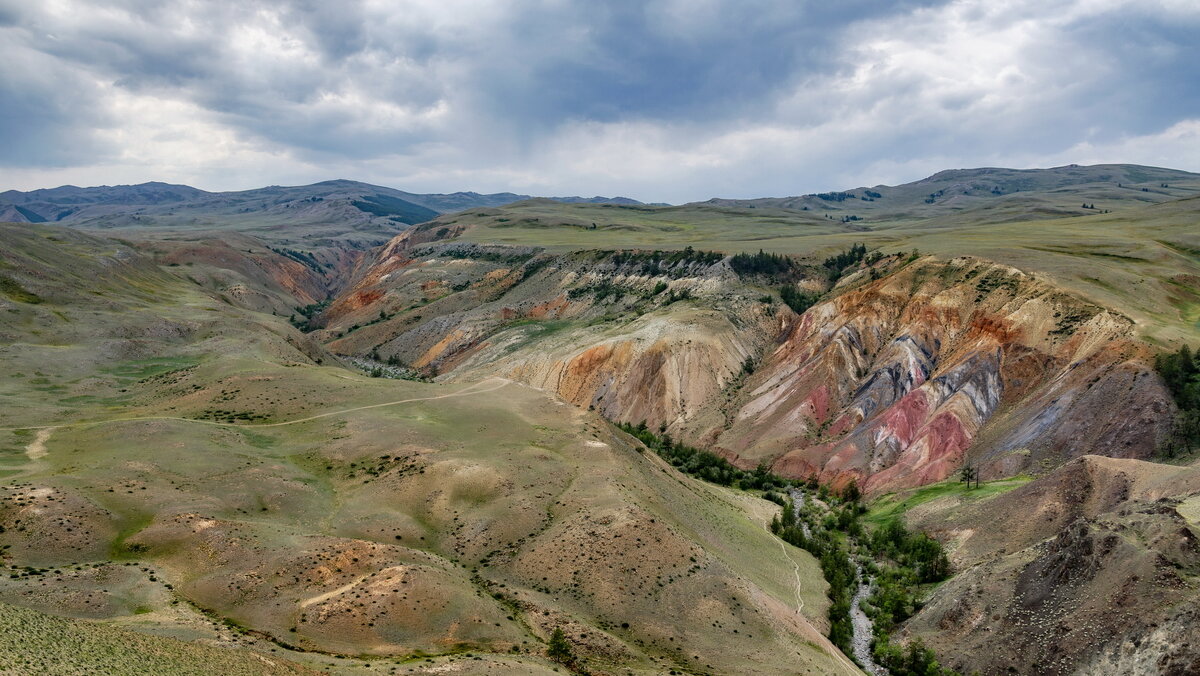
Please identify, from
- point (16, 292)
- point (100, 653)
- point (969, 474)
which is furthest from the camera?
point (16, 292)

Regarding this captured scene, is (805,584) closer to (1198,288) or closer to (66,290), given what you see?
(1198,288)

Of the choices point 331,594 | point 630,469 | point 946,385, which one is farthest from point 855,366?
point 331,594

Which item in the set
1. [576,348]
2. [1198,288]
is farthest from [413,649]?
[1198,288]

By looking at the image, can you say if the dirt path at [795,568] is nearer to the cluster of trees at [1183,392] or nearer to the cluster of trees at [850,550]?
the cluster of trees at [850,550]

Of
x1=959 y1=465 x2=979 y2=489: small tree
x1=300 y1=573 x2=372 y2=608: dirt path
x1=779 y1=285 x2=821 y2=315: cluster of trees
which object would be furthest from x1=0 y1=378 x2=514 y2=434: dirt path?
x1=779 y1=285 x2=821 y2=315: cluster of trees

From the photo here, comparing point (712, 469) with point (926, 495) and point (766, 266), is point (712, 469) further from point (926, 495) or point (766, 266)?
point (766, 266)

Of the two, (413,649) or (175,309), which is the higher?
(175,309)

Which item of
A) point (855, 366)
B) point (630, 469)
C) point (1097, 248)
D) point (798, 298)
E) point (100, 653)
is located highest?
point (1097, 248)
